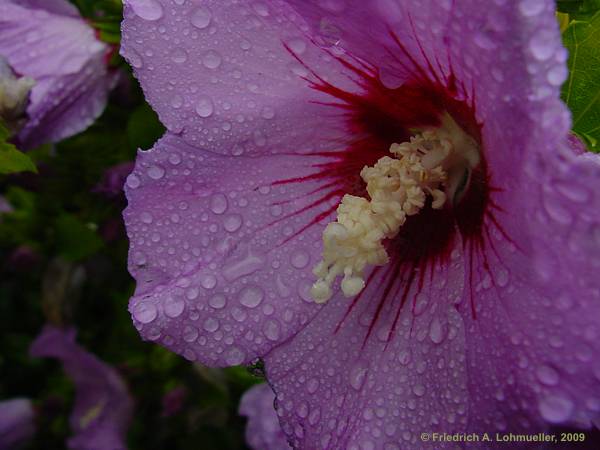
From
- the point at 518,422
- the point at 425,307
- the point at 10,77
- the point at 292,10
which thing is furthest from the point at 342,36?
the point at 10,77

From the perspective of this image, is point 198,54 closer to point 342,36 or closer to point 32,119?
point 342,36

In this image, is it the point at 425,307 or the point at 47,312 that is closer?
the point at 425,307

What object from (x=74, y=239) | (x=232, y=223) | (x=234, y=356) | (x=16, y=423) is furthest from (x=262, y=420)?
(x=16, y=423)

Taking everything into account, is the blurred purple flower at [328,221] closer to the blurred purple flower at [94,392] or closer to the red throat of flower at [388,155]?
the red throat of flower at [388,155]

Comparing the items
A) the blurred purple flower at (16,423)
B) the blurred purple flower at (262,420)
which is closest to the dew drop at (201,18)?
the blurred purple flower at (262,420)

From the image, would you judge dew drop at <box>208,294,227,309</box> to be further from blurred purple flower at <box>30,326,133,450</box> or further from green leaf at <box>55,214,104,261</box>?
blurred purple flower at <box>30,326,133,450</box>

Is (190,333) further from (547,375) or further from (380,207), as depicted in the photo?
(547,375)
